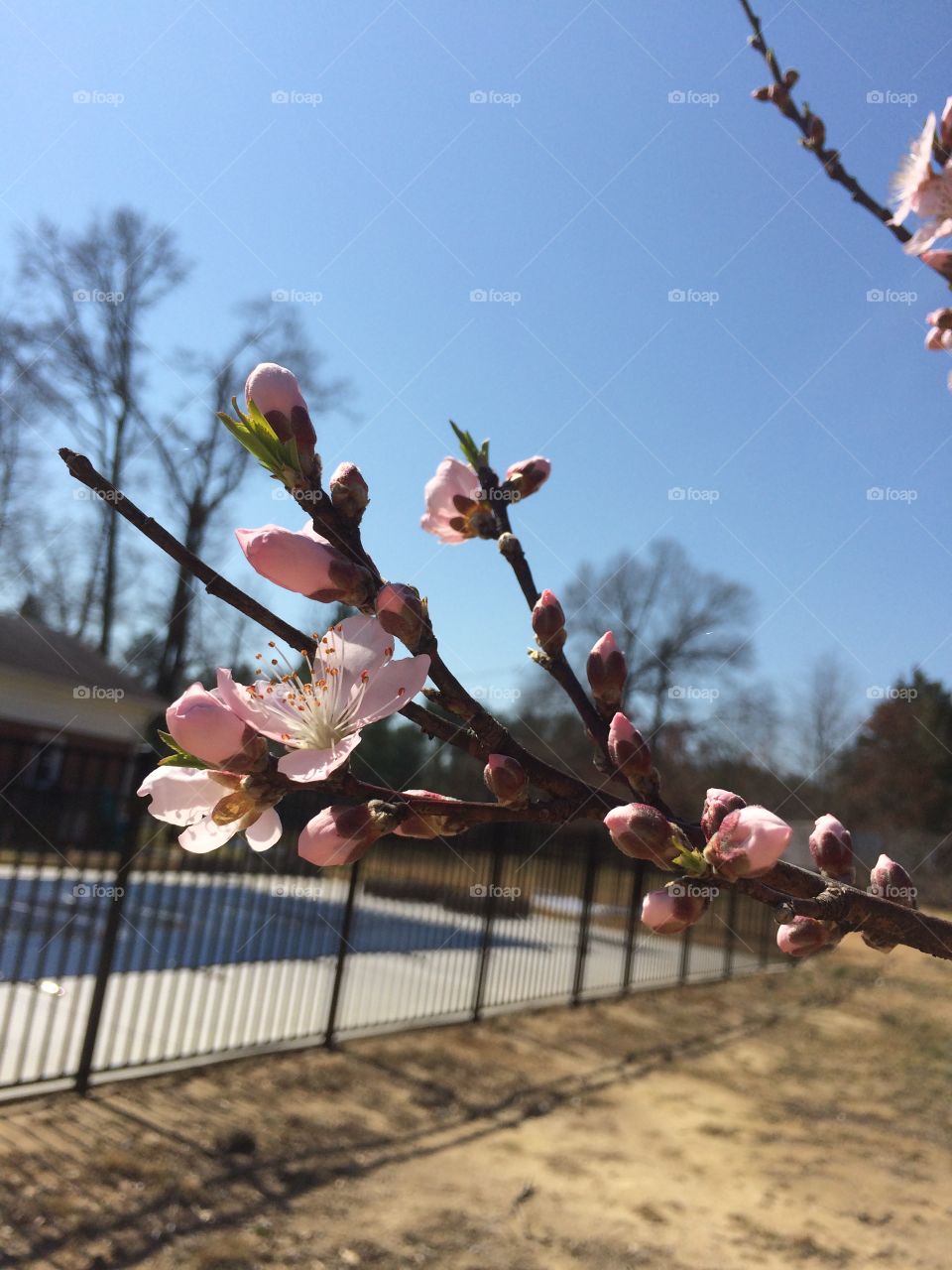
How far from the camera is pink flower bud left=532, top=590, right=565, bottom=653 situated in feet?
3.05

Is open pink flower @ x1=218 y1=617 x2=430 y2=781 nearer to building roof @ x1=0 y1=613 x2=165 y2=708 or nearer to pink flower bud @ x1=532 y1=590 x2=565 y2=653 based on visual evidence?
pink flower bud @ x1=532 y1=590 x2=565 y2=653

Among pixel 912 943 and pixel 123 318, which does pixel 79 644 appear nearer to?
pixel 123 318

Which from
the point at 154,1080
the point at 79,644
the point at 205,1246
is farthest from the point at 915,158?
the point at 79,644

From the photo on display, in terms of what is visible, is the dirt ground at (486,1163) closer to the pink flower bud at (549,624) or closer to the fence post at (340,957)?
the fence post at (340,957)

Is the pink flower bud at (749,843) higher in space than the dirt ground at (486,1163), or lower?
higher

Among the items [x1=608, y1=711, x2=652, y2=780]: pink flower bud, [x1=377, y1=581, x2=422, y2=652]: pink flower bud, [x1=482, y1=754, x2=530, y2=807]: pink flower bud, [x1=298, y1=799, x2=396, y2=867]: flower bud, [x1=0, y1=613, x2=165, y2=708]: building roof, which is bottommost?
[x1=298, y1=799, x2=396, y2=867]: flower bud

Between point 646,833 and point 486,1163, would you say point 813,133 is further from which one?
point 486,1163

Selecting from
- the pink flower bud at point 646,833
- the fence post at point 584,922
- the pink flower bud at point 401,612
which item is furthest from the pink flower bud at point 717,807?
the fence post at point 584,922

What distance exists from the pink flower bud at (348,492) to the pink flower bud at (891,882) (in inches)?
23.4

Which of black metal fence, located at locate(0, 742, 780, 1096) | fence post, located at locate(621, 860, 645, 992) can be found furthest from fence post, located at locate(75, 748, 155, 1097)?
fence post, located at locate(621, 860, 645, 992)

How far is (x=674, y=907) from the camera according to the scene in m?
0.79

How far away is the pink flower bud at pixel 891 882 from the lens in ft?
2.96

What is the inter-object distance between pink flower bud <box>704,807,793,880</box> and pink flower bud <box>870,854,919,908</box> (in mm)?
268

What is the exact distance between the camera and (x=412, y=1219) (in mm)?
4453
